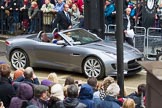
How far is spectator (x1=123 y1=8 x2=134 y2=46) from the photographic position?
637 inches

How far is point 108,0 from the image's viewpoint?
19.4 metres

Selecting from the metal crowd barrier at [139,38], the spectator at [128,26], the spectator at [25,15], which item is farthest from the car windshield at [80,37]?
the spectator at [25,15]

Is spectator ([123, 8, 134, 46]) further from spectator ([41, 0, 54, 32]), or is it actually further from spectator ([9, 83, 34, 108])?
spectator ([9, 83, 34, 108])

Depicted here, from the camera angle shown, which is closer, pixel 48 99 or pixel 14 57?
pixel 48 99

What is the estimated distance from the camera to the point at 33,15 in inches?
776

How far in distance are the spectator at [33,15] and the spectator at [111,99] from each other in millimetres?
13006

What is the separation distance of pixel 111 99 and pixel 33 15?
13.3 meters

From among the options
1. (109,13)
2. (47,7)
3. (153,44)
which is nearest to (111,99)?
(153,44)

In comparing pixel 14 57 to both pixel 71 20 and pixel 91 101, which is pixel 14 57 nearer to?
pixel 71 20

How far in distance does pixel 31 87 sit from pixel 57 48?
7026 millimetres

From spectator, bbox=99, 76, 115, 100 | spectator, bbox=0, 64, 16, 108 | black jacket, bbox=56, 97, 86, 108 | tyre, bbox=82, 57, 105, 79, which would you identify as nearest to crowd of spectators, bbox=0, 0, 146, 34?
tyre, bbox=82, 57, 105, 79

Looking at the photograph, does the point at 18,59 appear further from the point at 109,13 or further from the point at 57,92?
the point at 57,92

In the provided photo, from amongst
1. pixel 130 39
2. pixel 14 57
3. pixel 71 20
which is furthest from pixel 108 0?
pixel 14 57

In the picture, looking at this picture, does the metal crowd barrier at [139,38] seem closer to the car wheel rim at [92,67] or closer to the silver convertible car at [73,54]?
the silver convertible car at [73,54]
